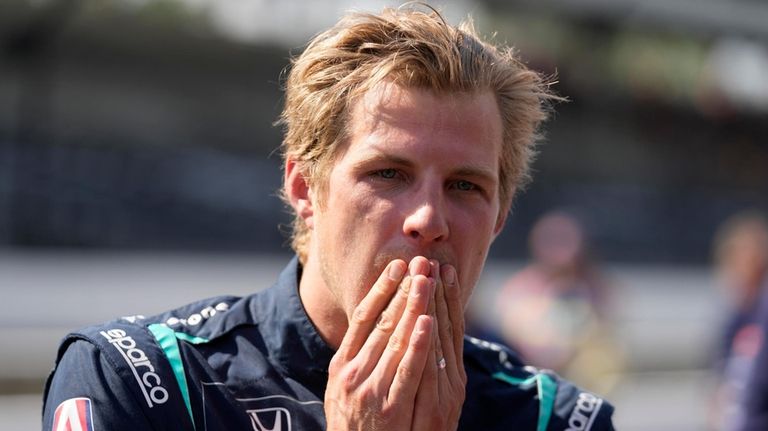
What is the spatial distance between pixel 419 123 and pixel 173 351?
2.40 ft

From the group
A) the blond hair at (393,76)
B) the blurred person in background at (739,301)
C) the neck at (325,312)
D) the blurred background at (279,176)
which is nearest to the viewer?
the blond hair at (393,76)

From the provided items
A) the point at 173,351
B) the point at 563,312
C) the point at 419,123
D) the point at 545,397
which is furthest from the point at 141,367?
the point at 563,312

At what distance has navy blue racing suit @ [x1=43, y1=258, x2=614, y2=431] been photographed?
2258mm

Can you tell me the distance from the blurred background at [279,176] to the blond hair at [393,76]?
16.6 feet

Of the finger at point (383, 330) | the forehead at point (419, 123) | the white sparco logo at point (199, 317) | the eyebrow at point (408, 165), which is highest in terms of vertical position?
the forehead at point (419, 123)

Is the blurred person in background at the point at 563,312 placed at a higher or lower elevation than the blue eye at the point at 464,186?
higher

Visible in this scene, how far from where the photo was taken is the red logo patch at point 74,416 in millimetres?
2186

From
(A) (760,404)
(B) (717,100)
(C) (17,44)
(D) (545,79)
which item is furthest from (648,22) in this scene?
(D) (545,79)

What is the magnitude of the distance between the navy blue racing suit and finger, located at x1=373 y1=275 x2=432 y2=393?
31 centimetres

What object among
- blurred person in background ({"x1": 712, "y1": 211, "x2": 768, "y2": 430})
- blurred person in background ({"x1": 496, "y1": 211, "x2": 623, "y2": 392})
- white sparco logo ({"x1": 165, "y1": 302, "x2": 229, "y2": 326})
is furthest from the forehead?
blurred person in background ({"x1": 712, "y1": 211, "x2": 768, "y2": 430})

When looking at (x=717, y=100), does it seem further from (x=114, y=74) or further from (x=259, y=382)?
(x=259, y=382)

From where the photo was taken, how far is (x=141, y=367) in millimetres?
2297

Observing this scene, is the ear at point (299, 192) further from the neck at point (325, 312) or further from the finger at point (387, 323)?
the finger at point (387, 323)

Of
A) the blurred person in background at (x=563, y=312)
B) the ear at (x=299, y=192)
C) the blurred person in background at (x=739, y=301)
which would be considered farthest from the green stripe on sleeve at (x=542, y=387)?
the blurred person in background at (x=739, y=301)
